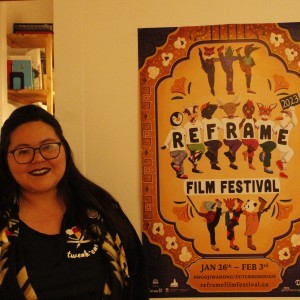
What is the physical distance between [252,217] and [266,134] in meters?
0.29

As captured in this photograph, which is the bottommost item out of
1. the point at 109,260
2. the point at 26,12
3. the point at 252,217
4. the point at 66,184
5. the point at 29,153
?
the point at 109,260

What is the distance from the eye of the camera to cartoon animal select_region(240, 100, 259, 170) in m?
1.49

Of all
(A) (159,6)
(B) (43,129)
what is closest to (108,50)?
(A) (159,6)

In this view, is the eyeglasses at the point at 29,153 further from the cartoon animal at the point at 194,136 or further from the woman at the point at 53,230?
the cartoon animal at the point at 194,136

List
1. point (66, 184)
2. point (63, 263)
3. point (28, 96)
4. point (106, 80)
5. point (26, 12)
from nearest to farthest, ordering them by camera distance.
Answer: point (63, 263) < point (66, 184) < point (106, 80) < point (28, 96) < point (26, 12)

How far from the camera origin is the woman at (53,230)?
1.25 meters

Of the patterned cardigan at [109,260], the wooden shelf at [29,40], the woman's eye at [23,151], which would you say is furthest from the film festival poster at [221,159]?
the wooden shelf at [29,40]

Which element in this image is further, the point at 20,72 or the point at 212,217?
the point at 20,72

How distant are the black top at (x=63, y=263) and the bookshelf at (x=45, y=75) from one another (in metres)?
1.54

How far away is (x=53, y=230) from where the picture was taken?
52.3 inches

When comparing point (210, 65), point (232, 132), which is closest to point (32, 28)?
point (210, 65)

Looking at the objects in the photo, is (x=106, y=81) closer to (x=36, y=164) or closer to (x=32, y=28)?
(x=36, y=164)

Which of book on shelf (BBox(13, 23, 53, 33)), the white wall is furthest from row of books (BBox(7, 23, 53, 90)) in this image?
the white wall

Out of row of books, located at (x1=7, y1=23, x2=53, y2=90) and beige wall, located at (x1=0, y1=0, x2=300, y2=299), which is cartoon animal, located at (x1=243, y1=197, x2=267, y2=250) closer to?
beige wall, located at (x1=0, y1=0, x2=300, y2=299)
